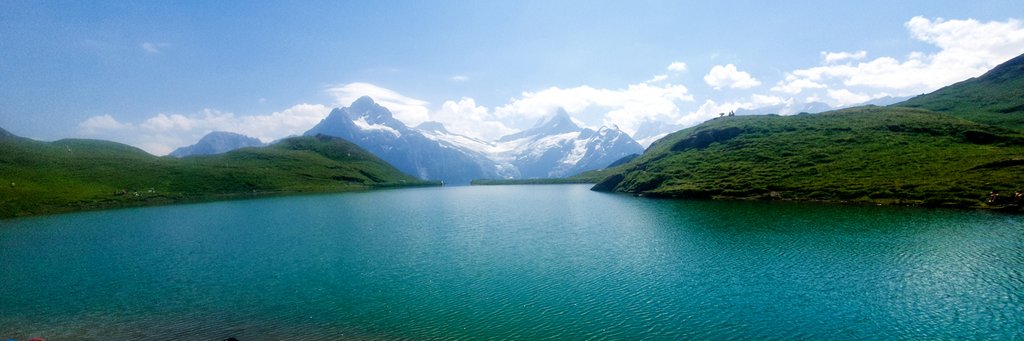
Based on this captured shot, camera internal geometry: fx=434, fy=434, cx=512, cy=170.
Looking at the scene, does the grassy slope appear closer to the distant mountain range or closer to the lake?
the distant mountain range

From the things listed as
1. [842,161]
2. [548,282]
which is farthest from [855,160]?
[548,282]

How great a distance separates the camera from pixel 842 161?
390ft

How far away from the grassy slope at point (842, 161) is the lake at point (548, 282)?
66.5 feet

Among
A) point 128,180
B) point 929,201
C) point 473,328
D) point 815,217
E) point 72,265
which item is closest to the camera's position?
point 473,328

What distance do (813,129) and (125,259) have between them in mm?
195068

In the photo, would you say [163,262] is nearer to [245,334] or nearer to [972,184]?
[245,334]

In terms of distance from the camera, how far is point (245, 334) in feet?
99.1

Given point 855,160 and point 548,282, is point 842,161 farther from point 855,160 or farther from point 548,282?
point 548,282

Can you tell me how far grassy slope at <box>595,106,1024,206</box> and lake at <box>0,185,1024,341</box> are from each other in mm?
20271

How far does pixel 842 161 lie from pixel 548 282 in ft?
387

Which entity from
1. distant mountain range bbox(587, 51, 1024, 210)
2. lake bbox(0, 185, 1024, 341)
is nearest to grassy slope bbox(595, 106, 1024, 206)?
distant mountain range bbox(587, 51, 1024, 210)

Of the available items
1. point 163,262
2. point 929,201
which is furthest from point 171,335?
point 929,201

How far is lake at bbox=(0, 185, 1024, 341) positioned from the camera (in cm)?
2972

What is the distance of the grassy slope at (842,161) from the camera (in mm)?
86188
